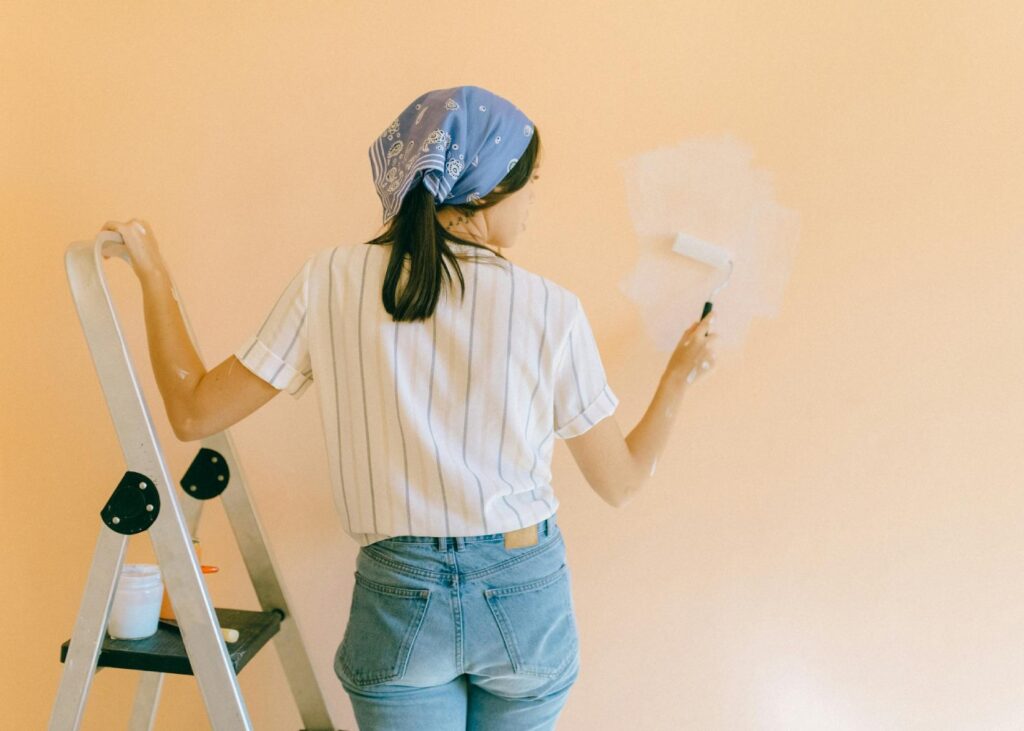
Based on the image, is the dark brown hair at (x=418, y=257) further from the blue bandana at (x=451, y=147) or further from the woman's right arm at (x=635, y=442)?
the woman's right arm at (x=635, y=442)

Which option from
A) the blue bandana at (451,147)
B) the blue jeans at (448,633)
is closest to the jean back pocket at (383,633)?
the blue jeans at (448,633)

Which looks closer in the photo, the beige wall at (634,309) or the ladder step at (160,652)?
the ladder step at (160,652)

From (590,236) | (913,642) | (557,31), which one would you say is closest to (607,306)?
(590,236)

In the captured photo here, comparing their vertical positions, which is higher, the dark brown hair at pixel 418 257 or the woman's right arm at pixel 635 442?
the dark brown hair at pixel 418 257

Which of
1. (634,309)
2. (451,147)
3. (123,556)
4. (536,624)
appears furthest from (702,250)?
(123,556)

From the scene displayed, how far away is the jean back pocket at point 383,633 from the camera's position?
95cm

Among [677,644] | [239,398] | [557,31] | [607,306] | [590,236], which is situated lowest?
[677,644]

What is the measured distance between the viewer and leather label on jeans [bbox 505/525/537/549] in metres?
0.99

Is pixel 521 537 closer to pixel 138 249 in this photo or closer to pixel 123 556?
pixel 123 556

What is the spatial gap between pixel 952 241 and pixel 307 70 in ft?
3.35

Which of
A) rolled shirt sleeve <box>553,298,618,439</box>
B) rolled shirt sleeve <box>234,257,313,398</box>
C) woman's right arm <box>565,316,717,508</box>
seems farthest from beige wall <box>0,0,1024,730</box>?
rolled shirt sleeve <box>234,257,313,398</box>

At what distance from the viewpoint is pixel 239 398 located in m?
1.00

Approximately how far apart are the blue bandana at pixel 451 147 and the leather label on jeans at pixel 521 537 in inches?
14.9

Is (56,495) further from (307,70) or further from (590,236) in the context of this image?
(590,236)
